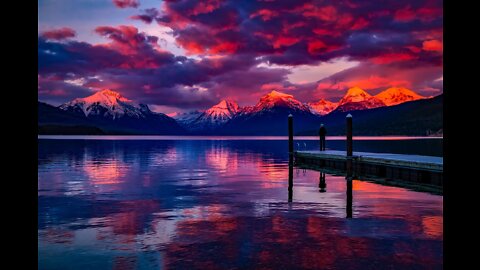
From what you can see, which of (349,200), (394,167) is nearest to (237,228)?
(349,200)

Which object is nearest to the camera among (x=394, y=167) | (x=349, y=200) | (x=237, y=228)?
(x=237, y=228)

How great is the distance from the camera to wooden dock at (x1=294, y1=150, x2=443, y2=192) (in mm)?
26391

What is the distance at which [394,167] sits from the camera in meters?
31.2

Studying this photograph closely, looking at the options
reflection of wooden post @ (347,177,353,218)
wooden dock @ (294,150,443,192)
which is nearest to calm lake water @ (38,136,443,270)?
reflection of wooden post @ (347,177,353,218)

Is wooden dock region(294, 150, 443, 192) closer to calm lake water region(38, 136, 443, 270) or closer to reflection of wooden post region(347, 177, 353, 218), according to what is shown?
calm lake water region(38, 136, 443, 270)

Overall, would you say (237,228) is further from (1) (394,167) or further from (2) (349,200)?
(1) (394,167)

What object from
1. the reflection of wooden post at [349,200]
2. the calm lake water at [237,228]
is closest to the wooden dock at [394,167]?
the calm lake water at [237,228]

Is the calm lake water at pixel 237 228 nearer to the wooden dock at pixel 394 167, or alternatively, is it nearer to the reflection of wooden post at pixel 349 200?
the reflection of wooden post at pixel 349 200

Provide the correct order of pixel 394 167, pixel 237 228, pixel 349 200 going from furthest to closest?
pixel 394 167, pixel 349 200, pixel 237 228

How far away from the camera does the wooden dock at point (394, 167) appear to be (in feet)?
86.6
